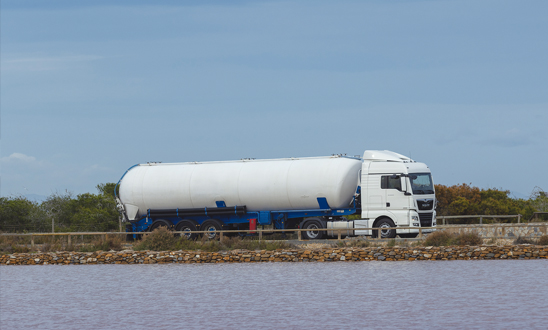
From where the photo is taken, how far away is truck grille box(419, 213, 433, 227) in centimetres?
3123

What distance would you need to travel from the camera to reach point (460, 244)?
28.8 m

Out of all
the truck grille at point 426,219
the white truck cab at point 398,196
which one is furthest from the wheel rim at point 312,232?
the truck grille at point 426,219

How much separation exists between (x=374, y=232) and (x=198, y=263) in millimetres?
7722

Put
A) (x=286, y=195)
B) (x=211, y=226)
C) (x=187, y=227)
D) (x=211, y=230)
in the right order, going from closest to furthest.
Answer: (x=286, y=195) < (x=211, y=226) < (x=211, y=230) < (x=187, y=227)

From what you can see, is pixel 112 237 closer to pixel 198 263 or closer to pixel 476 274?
pixel 198 263

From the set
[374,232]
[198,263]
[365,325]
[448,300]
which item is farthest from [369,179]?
[365,325]

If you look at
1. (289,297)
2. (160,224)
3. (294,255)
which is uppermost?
(160,224)

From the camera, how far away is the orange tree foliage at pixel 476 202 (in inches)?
1746

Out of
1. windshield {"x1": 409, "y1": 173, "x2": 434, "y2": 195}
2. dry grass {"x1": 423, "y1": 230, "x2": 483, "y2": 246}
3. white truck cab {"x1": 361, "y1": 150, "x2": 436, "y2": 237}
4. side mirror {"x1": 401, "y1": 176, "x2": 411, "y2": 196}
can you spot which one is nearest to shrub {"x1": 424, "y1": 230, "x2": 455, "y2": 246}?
dry grass {"x1": 423, "y1": 230, "x2": 483, "y2": 246}

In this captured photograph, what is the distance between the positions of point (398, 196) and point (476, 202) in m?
16.4

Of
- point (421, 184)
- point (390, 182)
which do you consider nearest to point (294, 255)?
point (390, 182)

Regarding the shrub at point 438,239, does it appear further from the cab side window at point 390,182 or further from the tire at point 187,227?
the tire at point 187,227

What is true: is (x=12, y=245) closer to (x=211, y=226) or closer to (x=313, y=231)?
(x=211, y=226)

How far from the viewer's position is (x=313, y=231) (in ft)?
105
